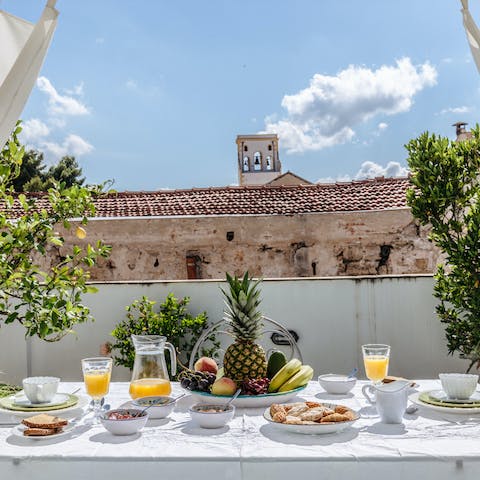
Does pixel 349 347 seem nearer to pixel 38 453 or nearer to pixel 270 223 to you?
pixel 38 453

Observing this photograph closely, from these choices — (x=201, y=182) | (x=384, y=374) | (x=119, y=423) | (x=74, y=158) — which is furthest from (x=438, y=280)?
(x=74, y=158)

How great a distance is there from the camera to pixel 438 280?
3.94 m

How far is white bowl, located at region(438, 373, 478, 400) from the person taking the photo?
6.86 feet

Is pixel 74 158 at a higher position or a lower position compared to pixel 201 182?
higher

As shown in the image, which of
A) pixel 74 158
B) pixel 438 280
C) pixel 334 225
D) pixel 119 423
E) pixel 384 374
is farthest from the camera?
pixel 74 158

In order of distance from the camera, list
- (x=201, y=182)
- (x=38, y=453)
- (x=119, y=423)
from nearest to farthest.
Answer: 1. (x=38, y=453)
2. (x=119, y=423)
3. (x=201, y=182)

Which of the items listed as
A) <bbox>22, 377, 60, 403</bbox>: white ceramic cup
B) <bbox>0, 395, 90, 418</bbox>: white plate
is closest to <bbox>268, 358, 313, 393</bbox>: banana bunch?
<bbox>0, 395, 90, 418</bbox>: white plate

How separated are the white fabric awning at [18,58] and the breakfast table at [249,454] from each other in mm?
1230

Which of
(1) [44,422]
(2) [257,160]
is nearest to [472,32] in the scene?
(1) [44,422]

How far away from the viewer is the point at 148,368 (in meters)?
2.21

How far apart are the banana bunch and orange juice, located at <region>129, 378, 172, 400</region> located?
0.40 meters

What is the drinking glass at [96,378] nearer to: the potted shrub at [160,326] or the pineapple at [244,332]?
the pineapple at [244,332]

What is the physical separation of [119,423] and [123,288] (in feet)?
8.19

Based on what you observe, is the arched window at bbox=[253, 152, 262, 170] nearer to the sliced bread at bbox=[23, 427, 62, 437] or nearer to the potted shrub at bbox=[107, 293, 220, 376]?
the potted shrub at bbox=[107, 293, 220, 376]
